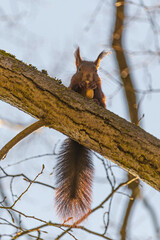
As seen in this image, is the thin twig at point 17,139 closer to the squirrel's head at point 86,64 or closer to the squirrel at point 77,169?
the squirrel at point 77,169

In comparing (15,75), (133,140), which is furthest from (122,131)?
(15,75)

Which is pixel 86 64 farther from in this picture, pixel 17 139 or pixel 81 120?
pixel 17 139

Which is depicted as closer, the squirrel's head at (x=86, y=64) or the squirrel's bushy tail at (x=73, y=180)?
the squirrel's bushy tail at (x=73, y=180)

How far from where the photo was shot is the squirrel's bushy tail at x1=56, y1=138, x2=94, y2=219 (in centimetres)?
243

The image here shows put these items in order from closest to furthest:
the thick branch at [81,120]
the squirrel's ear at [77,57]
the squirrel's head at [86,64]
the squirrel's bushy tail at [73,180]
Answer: the thick branch at [81,120] → the squirrel's bushy tail at [73,180] → the squirrel's head at [86,64] → the squirrel's ear at [77,57]

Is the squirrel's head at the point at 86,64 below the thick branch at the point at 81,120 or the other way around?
the other way around

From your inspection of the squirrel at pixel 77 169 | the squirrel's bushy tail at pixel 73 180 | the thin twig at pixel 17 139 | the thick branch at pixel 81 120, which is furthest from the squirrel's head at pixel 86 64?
the thin twig at pixel 17 139

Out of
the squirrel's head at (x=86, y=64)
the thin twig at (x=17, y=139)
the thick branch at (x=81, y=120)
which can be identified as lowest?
the thin twig at (x=17, y=139)

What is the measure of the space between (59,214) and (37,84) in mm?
968

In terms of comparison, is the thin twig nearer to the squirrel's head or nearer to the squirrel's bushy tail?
the squirrel's bushy tail

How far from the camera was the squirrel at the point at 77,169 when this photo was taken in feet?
8.00

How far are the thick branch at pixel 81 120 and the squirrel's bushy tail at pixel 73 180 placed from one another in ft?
1.73

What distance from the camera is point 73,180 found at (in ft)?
8.30

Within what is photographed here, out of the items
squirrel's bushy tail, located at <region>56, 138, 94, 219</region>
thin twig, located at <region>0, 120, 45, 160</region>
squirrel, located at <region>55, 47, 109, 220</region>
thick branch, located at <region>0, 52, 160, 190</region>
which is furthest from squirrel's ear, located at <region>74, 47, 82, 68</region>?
thin twig, located at <region>0, 120, 45, 160</region>
